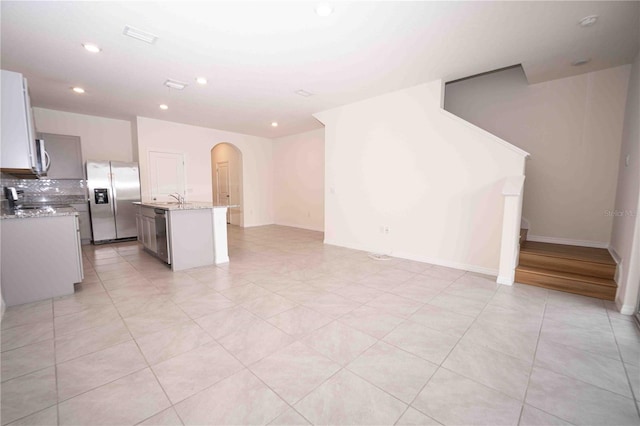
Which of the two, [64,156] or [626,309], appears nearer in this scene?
[626,309]

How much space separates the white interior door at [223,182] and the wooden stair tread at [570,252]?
7.86 m

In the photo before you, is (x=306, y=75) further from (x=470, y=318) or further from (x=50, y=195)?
(x=50, y=195)

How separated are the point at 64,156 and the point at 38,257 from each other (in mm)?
3717

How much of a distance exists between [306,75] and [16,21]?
296 cm

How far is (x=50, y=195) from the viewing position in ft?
17.7

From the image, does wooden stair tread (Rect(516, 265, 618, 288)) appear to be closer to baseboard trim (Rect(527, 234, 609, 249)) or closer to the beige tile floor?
the beige tile floor

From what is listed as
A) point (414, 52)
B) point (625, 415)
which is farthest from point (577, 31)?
point (625, 415)

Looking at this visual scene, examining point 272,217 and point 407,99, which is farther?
point 272,217

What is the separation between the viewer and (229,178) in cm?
848

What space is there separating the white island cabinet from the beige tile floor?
0.17 meters

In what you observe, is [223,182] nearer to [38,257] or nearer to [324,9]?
[38,257]

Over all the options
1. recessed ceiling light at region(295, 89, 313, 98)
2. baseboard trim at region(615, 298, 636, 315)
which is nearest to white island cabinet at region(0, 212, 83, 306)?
recessed ceiling light at region(295, 89, 313, 98)

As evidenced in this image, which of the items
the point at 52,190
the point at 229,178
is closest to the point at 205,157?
the point at 229,178

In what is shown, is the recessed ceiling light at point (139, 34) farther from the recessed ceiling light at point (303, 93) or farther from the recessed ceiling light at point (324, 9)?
the recessed ceiling light at point (303, 93)
